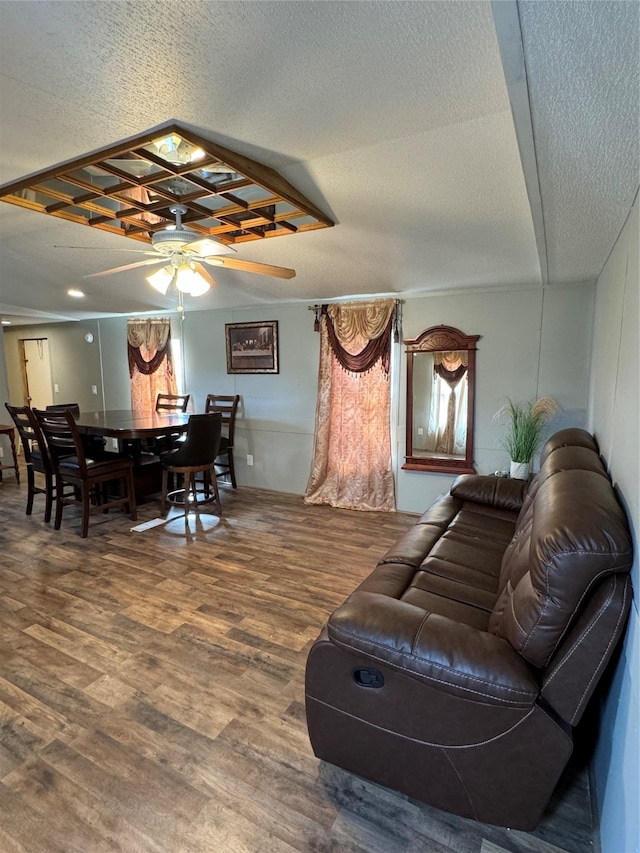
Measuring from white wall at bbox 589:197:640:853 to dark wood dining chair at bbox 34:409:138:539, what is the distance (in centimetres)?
363

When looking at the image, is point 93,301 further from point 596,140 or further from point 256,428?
point 596,140

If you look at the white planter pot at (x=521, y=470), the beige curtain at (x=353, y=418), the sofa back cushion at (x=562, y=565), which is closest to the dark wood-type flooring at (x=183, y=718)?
the sofa back cushion at (x=562, y=565)

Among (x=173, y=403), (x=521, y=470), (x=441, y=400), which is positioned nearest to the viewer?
(x=521, y=470)

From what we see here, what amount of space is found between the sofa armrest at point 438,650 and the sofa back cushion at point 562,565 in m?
0.08

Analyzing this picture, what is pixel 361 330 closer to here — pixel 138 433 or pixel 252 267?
pixel 252 267

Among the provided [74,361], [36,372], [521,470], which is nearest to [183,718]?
[521,470]

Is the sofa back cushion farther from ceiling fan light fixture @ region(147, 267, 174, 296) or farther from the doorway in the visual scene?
the doorway

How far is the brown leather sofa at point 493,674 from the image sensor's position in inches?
44.7

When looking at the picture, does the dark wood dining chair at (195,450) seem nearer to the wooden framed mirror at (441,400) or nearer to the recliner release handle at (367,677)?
the wooden framed mirror at (441,400)

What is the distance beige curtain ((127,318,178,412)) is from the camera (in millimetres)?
5621

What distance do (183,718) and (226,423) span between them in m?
3.64

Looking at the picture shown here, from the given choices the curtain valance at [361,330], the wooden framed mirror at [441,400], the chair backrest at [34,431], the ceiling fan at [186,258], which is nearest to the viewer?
the ceiling fan at [186,258]

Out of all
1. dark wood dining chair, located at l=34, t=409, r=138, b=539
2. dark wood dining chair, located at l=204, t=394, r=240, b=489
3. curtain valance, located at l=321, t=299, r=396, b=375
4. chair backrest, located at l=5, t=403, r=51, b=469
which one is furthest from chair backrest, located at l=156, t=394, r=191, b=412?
curtain valance, located at l=321, t=299, r=396, b=375

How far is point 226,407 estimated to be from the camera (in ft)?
17.0
